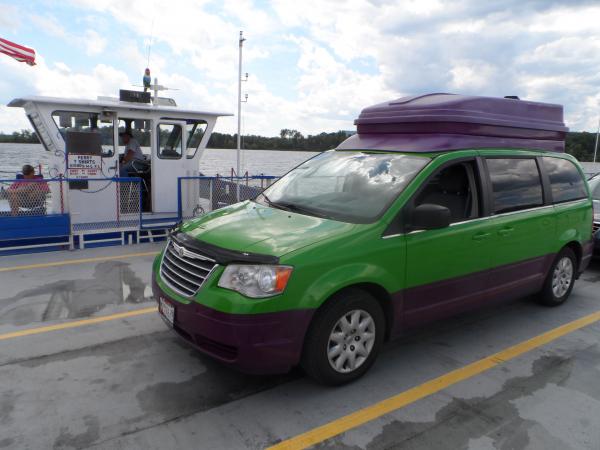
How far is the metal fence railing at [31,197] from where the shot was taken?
737 cm

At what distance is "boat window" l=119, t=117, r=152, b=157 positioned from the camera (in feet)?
29.7

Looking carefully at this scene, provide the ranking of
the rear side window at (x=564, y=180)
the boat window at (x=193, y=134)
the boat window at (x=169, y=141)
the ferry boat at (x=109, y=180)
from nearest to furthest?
the rear side window at (x=564, y=180) → the ferry boat at (x=109, y=180) → the boat window at (x=169, y=141) → the boat window at (x=193, y=134)

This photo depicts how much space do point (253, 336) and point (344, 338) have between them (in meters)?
0.76

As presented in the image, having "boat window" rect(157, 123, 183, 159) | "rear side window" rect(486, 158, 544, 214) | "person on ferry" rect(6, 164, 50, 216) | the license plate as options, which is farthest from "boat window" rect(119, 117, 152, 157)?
"rear side window" rect(486, 158, 544, 214)

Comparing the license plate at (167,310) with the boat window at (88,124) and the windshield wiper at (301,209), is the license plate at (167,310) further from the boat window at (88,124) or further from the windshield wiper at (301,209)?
the boat window at (88,124)

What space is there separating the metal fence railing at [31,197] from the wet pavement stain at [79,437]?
5524 mm

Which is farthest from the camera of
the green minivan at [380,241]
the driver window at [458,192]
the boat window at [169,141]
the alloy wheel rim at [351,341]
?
the boat window at [169,141]

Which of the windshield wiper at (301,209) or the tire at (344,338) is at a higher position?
the windshield wiper at (301,209)

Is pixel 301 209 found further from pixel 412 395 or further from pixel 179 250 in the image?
pixel 412 395

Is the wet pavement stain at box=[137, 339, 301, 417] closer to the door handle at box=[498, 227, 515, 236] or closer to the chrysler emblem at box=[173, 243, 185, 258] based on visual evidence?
the chrysler emblem at box=[173, 243, 185, 258]

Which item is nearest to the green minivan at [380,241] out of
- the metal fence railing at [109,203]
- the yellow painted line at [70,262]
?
the yellow painted line at [70,262]

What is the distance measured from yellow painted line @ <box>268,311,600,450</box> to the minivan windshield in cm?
137

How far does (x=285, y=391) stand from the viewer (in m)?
3.58

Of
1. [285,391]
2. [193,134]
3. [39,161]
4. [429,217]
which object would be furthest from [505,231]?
[39,161]
